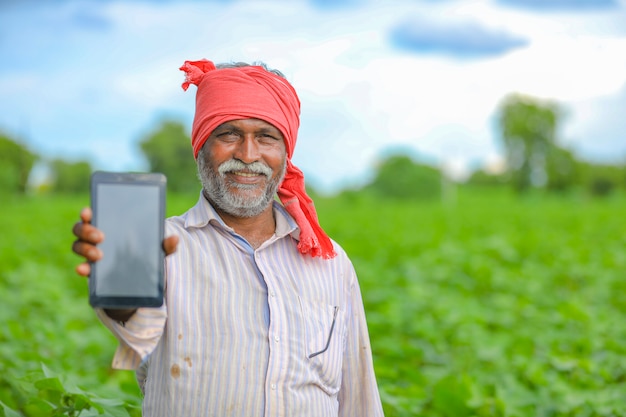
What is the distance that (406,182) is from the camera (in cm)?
5912

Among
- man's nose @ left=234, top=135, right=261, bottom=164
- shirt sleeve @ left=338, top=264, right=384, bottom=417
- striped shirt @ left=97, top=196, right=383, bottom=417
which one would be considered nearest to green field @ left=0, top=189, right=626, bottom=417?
striped shirt @ left=97, top=196, right=383, bottom=417

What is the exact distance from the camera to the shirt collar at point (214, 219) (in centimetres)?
208

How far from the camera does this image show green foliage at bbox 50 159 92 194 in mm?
47312

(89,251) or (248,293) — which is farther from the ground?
(89,251)

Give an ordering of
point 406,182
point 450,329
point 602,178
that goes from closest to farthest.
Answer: point 450,329 < point 602,178 < point 406,182

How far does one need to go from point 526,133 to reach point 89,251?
62183mm

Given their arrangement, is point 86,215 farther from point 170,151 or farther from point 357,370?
point 170,151

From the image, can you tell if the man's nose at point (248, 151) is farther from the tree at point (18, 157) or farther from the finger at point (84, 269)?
the tree at point (18, 157)

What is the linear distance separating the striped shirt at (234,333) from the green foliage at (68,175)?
1852 inches

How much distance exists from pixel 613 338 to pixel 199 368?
4.42m

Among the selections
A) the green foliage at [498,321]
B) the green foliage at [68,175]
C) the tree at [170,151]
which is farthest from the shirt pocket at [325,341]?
the green foliage at [68,175]

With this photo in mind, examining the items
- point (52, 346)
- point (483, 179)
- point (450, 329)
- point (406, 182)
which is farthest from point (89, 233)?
point (483, 179)

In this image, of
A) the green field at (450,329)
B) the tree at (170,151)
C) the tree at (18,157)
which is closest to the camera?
the green field at (450,329)

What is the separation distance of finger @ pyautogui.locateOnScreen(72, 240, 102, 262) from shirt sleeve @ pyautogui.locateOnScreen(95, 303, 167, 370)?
0.49 ft
